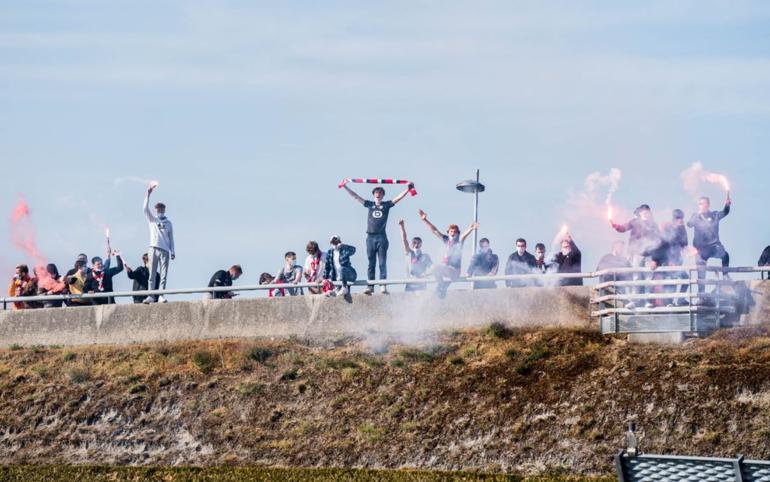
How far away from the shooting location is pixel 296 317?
32312mm

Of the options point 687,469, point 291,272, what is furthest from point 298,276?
point 687,469

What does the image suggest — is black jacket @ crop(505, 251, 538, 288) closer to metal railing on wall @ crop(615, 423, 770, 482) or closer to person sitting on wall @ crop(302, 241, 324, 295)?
person sitting on wall @ crop(302, 241, 324, 295)

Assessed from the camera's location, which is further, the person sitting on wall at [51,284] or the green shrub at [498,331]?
the person sitting on wall at [51,284]

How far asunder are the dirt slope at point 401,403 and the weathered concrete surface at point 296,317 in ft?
1.47

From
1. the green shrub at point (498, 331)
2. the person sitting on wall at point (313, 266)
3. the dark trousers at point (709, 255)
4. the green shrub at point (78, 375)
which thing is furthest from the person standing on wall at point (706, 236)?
the green shrub at point (78, 375)

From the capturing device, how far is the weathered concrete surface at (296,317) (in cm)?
2995

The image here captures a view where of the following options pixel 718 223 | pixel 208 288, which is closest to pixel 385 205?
pixel 208 288

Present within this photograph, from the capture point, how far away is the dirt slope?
2575cm

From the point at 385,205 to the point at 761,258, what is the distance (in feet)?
22.8

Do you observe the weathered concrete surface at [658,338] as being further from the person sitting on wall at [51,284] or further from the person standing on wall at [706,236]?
the person sitting on wall at [51,284]

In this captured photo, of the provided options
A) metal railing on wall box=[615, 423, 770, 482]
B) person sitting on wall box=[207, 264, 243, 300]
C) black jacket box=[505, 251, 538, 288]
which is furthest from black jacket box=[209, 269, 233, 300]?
metal railing on wall box=[615, 423, 770, 482]

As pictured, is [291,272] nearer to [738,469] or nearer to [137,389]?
[137,389]

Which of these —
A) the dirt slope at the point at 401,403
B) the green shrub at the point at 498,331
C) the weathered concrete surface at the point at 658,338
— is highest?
the green shrub at the point at 498,331

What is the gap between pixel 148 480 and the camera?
27.0 meters
